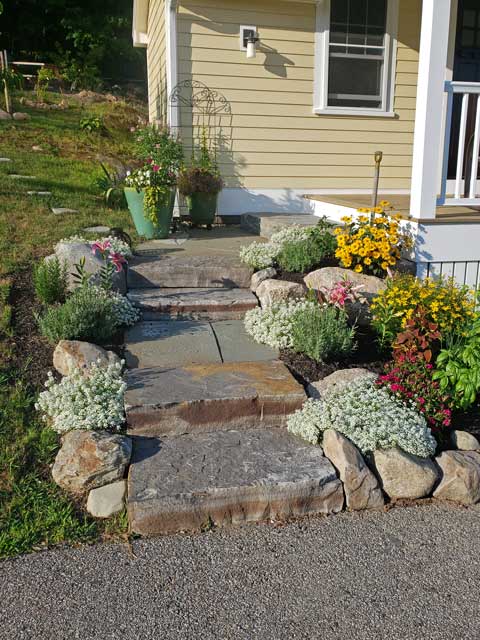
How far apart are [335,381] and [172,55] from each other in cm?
460

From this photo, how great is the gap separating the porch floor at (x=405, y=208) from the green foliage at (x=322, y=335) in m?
1.53

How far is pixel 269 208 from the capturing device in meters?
7.50

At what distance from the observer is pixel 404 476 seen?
3131 mm

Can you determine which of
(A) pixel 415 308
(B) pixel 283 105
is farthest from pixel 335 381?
(B) pixel 283 105

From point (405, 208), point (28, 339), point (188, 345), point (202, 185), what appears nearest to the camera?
point (28, 339)

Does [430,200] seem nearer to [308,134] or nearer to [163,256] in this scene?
[163,256]

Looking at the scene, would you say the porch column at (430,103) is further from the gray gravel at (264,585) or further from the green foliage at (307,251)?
the gray gravel at (264,585)

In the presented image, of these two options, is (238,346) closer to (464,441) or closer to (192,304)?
(192,304)

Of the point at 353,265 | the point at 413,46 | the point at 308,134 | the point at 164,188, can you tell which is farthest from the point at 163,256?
the point at 413,46

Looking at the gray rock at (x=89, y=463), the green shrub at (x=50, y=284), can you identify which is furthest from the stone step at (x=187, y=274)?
the gray rock at (x=89, y=463)

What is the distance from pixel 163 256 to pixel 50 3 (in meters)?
17.9

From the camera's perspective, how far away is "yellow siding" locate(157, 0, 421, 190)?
690 cm

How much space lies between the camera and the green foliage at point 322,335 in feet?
13.1

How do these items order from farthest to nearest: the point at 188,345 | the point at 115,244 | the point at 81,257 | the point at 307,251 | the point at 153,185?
1. the point at 153,185
2. the point at 115,244
3. the point at 307,251
4. the point at 81,257
5. the point at 188,345
